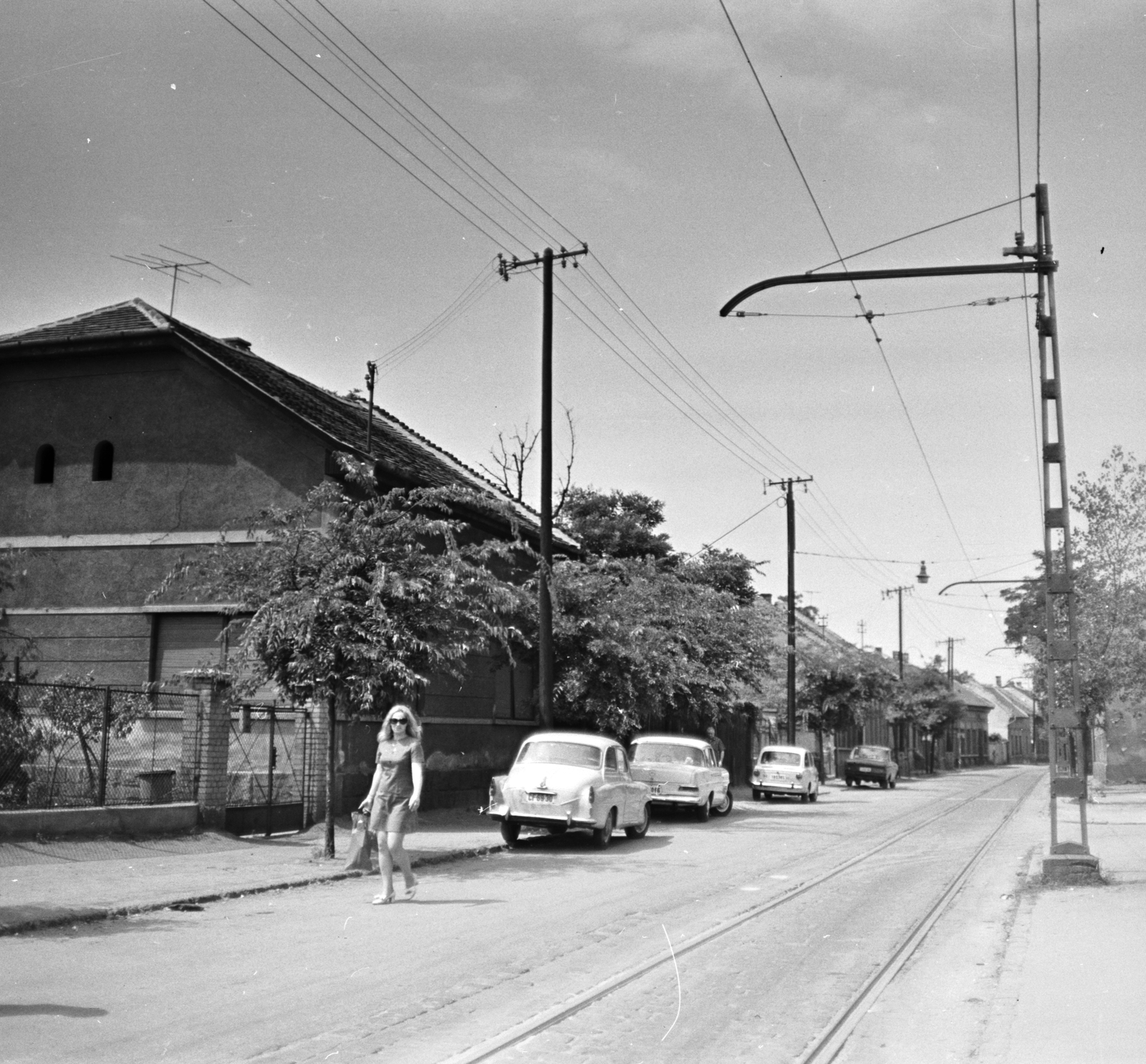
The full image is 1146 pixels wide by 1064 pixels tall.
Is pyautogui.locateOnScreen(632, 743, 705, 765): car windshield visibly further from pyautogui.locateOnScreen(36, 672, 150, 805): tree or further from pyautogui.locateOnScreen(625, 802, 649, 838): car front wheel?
pyautogui.locateOnScreen(36, 672, 150, 805): tree

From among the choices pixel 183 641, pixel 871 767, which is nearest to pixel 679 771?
pixel 183 641

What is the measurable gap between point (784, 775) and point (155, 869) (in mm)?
24252

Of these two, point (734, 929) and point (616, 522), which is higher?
point (616, 522)

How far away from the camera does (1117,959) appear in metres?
9.05

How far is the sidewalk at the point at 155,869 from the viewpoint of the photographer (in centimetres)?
1082

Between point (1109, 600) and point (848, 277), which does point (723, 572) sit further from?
point (848, 277)

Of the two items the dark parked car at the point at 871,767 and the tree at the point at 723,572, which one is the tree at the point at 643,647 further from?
the dark parked car at the point at 871,767

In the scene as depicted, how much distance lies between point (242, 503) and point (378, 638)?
31.6 feet

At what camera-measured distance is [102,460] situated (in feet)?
82.8

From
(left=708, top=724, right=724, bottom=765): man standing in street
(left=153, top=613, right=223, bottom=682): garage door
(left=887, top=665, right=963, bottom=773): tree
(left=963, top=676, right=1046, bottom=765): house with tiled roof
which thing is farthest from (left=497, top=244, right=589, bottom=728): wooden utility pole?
(left=963, top=676, right=1046, bottom=765): house with tiled roof

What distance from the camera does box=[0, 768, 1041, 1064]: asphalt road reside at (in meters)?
6.47

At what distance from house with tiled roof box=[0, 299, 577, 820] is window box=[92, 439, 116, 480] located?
23 millimetres

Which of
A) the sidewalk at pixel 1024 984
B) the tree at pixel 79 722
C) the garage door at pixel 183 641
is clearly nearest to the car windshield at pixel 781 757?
the garage door at pixel 183 641

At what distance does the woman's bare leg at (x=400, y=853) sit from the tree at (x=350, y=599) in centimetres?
337
